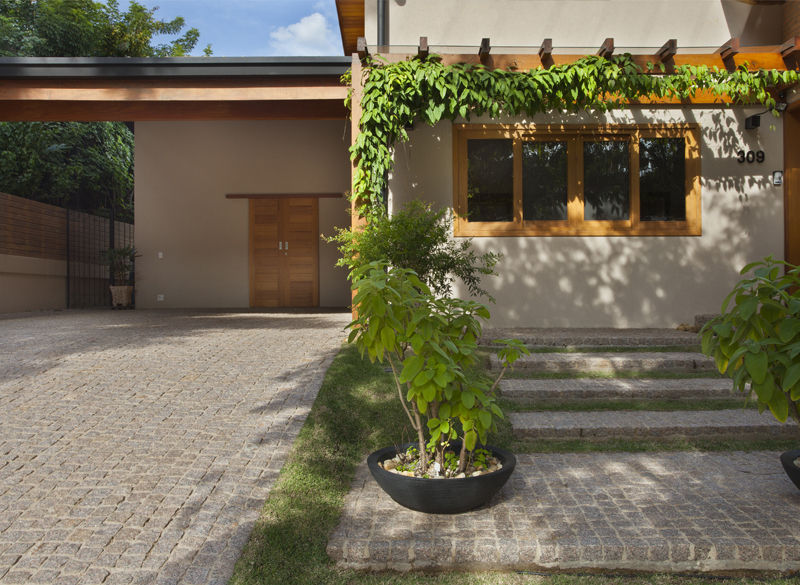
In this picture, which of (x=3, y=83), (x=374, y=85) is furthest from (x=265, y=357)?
(x=3, y=83)

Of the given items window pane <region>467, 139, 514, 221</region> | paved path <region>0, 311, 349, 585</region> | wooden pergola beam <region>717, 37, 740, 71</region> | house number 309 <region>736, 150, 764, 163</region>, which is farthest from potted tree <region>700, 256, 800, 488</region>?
house number 309 <region>736, 150, 764, 163</region>

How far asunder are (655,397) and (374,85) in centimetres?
439

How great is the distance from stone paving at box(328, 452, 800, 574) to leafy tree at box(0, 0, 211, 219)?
12.1m

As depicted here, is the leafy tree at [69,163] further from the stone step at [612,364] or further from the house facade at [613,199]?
the stone step at [612,364]

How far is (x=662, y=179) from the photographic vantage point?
24.1ft

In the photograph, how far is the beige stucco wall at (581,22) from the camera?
7.54 m

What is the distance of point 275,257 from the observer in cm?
1212

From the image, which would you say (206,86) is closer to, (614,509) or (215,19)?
(614,509)

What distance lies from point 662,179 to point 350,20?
21.1 feet

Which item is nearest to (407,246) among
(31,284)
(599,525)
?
(599,525)

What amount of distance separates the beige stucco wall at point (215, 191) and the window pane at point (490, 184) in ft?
16.5

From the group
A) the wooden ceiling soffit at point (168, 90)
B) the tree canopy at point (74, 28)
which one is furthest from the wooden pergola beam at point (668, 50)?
the tree canopy at point (74, 28)

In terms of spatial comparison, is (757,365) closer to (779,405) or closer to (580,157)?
(779,405)

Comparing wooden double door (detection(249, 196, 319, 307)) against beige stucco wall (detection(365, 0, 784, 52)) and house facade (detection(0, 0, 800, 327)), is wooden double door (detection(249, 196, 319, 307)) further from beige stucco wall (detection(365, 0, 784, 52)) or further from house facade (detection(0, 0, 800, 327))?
beige stucco wall (detection(365, 0, 784, 52))
